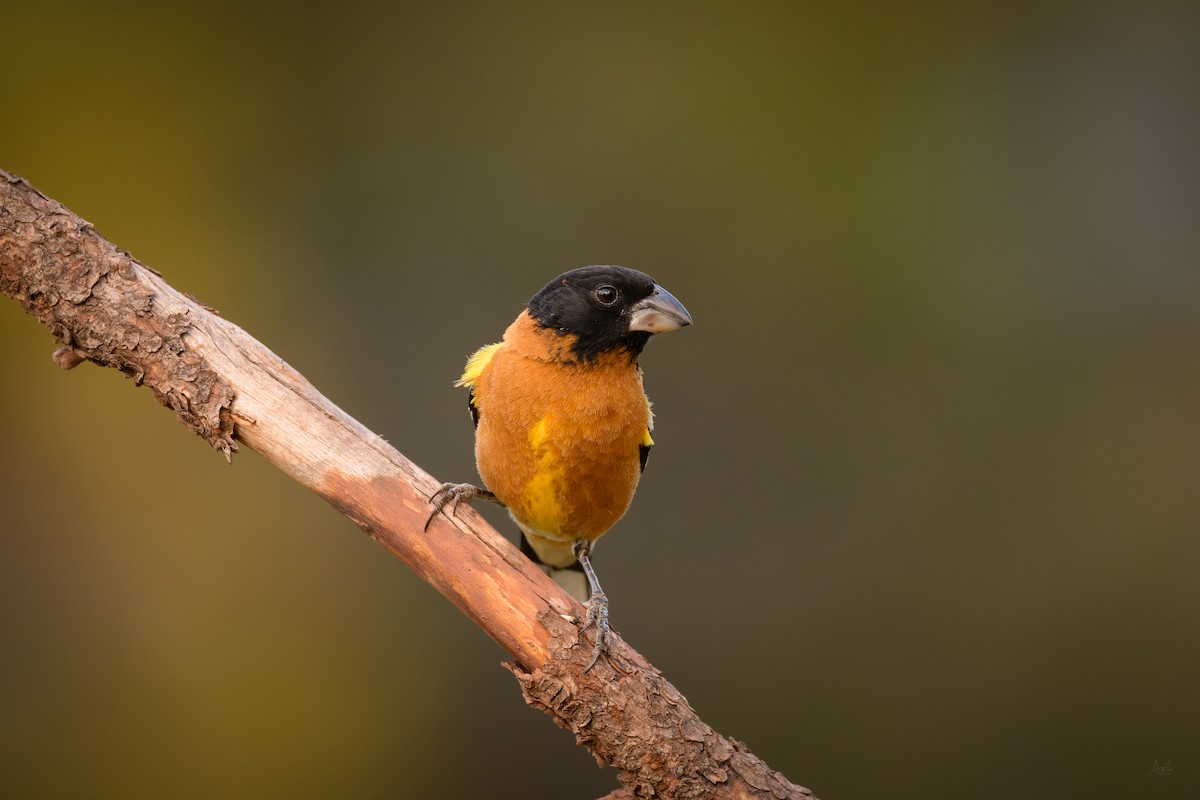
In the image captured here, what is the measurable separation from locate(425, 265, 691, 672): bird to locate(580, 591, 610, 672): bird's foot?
300 millimetres

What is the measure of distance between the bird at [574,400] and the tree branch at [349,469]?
44 cm

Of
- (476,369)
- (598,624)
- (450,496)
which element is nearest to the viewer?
(598,624)

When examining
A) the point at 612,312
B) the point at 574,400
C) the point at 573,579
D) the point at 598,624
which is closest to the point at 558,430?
the point at 574,400

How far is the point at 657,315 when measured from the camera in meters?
3.92

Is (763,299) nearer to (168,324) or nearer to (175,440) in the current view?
(175,440)

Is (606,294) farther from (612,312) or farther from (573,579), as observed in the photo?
(573,579)

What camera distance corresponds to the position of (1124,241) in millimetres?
7543

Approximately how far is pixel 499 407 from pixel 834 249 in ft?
14.0

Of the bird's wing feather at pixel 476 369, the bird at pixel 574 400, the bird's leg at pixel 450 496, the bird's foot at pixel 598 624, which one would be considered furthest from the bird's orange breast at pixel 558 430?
the bird's foot at pixel 598 624

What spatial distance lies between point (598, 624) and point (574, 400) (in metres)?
0.91

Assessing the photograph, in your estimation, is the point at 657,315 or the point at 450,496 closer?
the point at 450,496

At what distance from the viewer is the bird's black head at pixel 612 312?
3928 millimetres

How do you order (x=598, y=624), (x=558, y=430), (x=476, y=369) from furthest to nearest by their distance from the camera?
(x=476, y=369) → (x=558, y=430) → (x=598, y=624)

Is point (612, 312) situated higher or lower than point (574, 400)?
higher
